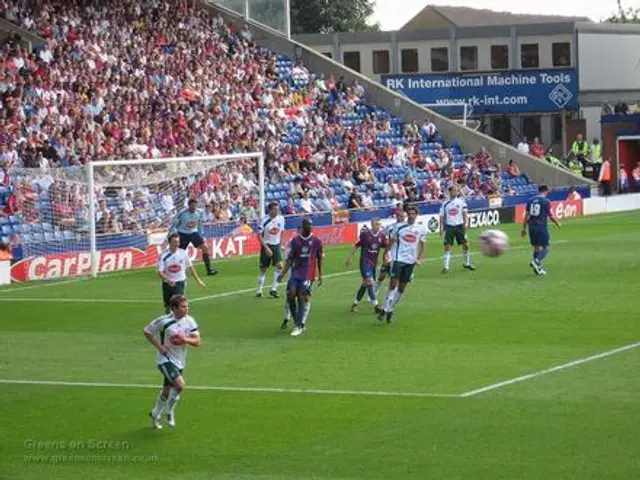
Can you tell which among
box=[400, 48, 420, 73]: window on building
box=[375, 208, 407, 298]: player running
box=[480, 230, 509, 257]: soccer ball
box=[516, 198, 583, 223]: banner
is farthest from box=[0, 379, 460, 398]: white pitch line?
box=[400, 48, 420, 73]: window on building

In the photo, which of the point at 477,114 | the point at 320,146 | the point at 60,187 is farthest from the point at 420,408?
the point at 477,114

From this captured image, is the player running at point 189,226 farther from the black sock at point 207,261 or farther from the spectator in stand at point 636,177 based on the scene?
the spectator in stand at point 636,177

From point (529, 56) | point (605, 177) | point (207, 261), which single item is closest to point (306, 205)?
point (207, 261)

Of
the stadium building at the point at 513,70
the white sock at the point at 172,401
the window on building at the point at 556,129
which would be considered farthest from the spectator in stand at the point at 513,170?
the white sock at the point at 172,401

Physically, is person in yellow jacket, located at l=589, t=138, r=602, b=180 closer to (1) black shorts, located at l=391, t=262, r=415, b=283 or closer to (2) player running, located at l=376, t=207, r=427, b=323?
(2) player running, located at l=376, t=207, r=427, b=323

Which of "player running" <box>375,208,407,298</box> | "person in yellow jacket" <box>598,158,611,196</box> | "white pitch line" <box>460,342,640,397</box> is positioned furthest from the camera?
"person in yellow jacket" <box>598,158,611,196</box>

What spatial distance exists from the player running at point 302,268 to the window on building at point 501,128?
166 feet

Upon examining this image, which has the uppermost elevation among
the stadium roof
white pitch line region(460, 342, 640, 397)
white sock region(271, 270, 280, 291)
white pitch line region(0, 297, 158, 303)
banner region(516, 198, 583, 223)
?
the stadium roof

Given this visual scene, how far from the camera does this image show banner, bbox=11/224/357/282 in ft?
132

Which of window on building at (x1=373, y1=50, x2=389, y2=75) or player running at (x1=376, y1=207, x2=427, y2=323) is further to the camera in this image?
window on building at (x1=373, y1=50, x2=389, y2=75)

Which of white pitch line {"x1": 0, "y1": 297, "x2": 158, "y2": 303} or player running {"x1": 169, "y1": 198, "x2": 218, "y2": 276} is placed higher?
player running {"x1": 169, "y1": 198, "x2": 218, "y2": 276}

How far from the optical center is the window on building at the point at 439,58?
261ft

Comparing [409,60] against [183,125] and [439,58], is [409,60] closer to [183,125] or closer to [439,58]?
[439,58]

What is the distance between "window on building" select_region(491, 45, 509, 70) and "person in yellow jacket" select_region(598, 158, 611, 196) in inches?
479
